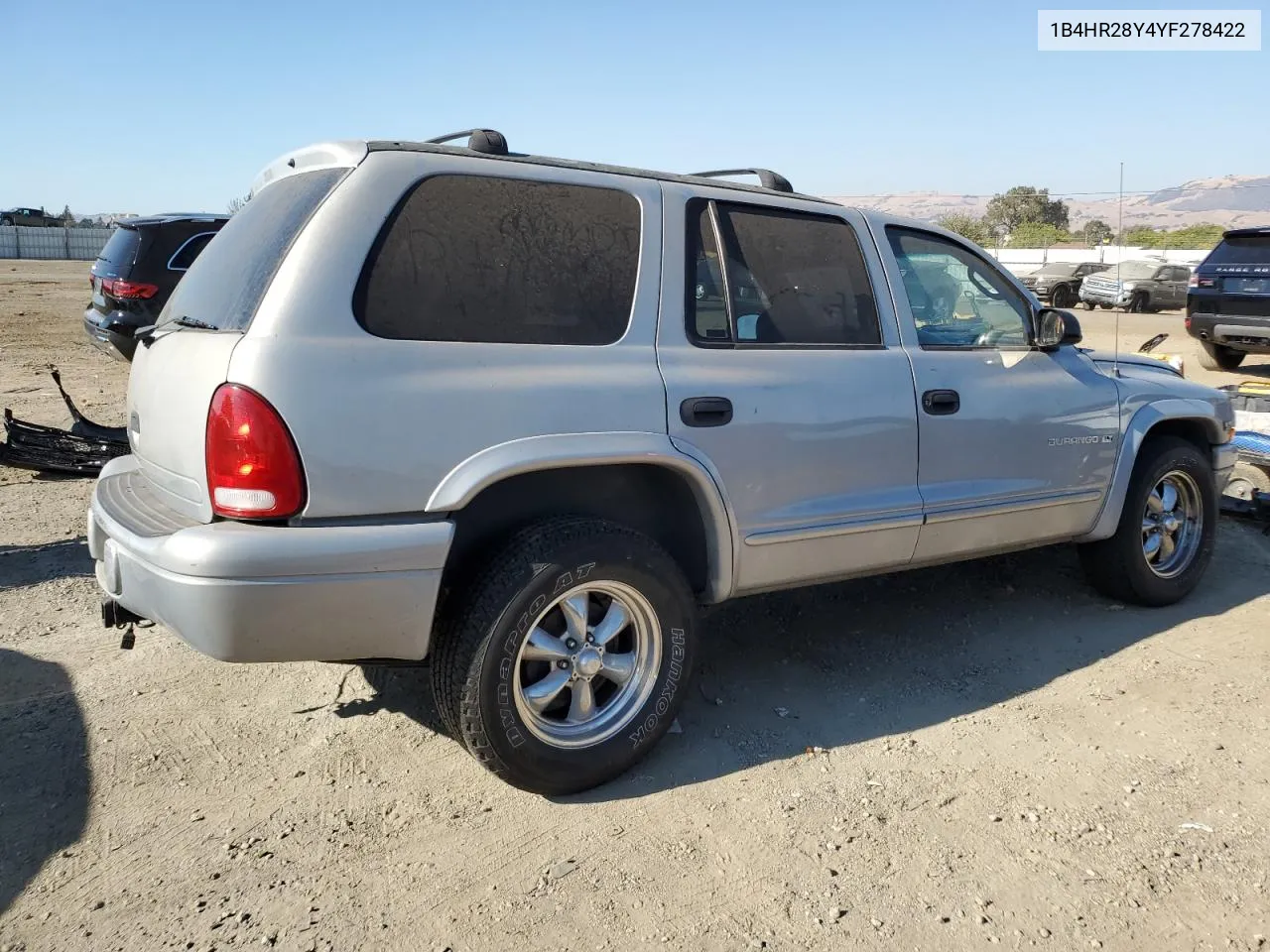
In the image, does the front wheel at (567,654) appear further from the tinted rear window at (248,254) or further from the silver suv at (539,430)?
the tinted rear window at (248,254)

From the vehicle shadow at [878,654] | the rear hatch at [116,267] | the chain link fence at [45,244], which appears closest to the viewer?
the vehicle shadow at [878,654]

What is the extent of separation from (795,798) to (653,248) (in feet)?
5.97

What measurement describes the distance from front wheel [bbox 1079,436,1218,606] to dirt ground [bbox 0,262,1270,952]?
0.25 metres

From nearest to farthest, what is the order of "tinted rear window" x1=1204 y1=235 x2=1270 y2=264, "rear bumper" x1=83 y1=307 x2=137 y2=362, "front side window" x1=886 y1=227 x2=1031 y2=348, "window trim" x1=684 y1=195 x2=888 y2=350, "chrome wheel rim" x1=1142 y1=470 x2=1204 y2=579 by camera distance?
"window trim" x1=684 y1=195 x2=888 y2=350 < "front side window" x1=886 y1=227 x2=1031 y2=348 < "chrome wheel rim" x1=1142 y1=470 x2=1204 y2=579 < "rear bumper" x1=83 y1=307 x2=137 y2=362 < "tinted rear window" x1=1204 y1=235 x2=1270 y2=264

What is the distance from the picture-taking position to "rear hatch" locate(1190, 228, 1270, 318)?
40.2 feet

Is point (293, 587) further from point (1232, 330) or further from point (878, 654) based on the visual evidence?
point (1232, 330)

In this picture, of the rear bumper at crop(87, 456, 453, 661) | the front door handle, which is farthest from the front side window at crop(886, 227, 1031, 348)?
the rear bumper at crop(87, 456, 453, 661)

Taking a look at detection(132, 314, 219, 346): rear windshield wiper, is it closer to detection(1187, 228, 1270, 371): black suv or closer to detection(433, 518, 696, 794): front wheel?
detection(433, 518, 696, 794): front wheel

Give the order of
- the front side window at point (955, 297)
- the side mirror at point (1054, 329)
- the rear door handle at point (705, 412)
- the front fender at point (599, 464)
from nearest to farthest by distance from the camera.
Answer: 1. the front fender at point (599, 464)
2. the rear door handle at point (705, 412)
3. the front side window at point (955, 297)
4. the side mirror at point (1054, 329)

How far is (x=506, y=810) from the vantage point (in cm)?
312

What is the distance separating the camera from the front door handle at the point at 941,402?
391cm

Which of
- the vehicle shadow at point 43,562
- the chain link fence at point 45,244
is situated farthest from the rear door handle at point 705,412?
the chain link fence at point 45,244

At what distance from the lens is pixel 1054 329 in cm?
436

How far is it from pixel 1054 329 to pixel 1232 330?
32.3ft
